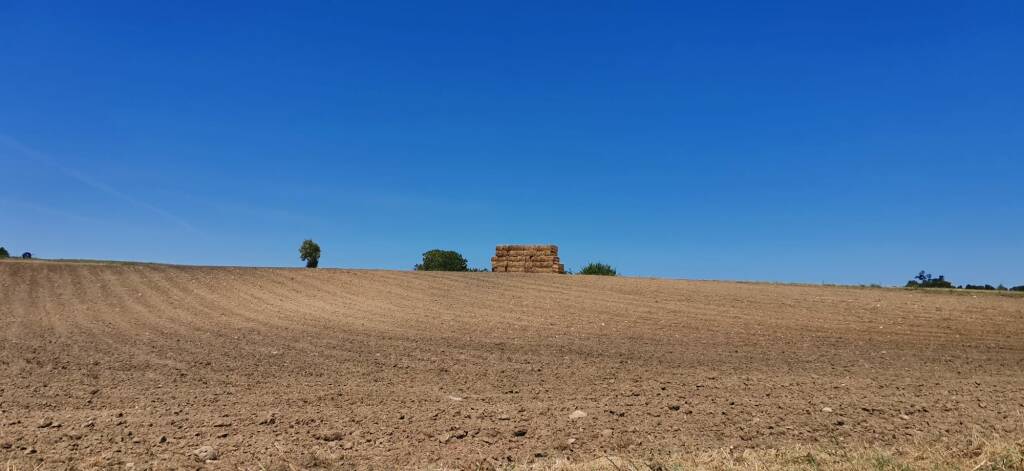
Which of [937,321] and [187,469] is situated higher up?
[937,321]

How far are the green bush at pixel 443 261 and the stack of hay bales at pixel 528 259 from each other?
31.2 feet

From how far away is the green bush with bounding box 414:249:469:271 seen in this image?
4012 cm

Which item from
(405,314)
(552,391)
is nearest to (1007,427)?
(552,391)

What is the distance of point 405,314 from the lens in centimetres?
1401

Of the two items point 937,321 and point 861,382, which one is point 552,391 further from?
point 937,321

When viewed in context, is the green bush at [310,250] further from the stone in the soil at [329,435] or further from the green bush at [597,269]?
the stone in the soil at [329,435]

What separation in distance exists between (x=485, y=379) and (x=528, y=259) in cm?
2251

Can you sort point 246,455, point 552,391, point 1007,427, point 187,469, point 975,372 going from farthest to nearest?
point 975,372 < point 552,391 < point 1007,427 < point 246,455 < point 187,469

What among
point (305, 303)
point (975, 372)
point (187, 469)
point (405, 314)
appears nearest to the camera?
point (187, 469)

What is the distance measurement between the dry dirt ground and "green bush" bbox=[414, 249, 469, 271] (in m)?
24.0

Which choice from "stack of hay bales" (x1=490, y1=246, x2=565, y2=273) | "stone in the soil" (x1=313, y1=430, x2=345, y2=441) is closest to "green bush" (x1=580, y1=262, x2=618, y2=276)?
"stack of hay bales" (x1=490, y1=246, x2=565, y2=273)

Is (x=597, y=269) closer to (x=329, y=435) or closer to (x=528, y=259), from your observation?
(x=528, y=259)

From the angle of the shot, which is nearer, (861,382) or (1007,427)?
(1007,427)

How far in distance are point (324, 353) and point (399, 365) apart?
1519 millimetres
